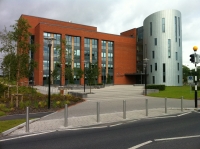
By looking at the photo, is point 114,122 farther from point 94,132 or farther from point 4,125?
point 4,125

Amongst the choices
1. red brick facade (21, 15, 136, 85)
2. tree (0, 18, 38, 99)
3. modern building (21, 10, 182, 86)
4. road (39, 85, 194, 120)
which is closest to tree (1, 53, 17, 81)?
tree (0, 18, 38, 99)

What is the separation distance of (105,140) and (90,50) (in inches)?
2336

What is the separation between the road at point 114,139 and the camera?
5.59 metres

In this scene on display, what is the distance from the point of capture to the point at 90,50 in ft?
212

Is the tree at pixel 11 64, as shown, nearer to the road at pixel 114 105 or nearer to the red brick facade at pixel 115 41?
the road at pixel 114 105

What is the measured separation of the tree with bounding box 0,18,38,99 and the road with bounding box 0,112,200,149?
8.01 meters

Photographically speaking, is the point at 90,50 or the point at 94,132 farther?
the point at 90,50

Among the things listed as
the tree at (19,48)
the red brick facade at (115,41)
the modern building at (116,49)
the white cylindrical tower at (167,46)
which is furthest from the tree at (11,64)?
the white cylindrical tower at (167,46)

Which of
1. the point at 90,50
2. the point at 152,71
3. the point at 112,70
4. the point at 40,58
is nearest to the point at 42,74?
the point at 40,58

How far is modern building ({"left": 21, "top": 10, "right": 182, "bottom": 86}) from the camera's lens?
56128 mm

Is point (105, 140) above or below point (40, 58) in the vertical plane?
below

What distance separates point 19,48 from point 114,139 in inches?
421

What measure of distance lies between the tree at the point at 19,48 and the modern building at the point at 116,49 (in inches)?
1518

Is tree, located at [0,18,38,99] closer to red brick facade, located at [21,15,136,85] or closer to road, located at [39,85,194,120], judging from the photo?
road, located at [39,85,194,120]
